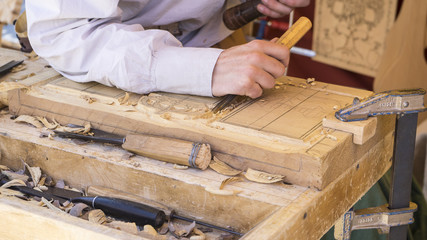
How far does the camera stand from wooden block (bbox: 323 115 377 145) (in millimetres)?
1114

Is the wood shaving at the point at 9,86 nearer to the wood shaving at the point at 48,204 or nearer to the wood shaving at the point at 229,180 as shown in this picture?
the wood shaving at the point at 48,204

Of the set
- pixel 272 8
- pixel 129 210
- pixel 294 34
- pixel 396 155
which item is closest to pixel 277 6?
pixel 272 8

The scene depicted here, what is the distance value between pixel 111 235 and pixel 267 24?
7.01ft

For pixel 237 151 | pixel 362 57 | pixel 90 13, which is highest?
pixel 90 13

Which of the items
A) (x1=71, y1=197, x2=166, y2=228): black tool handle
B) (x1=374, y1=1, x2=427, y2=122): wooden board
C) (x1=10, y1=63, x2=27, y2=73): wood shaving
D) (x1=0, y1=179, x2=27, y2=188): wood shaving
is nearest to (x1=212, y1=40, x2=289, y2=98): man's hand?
(x1=71, y1=197, x2=166, y2=228): black tool handle

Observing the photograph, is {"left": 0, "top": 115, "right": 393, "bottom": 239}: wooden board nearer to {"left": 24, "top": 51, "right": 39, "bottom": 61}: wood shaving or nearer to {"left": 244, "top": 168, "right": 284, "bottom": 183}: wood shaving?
{"left": 244, "top": 168, "right": 284, "bottom": 183}: wood shaving

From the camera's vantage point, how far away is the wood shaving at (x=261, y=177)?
1.05 meters

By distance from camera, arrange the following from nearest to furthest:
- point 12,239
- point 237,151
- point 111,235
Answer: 1. point 111,235
2. point 12,239
3. point 237,151

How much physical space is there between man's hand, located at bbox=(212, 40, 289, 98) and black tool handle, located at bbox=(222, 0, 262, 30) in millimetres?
342

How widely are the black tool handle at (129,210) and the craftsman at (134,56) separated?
0.34 meters

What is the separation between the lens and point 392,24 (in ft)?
8.70

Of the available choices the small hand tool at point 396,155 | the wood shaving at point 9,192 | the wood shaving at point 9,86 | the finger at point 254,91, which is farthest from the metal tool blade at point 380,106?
the wood shaving at point 9,86

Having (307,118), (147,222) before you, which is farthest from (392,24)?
(147,222)

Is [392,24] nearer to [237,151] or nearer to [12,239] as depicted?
[237,151]
